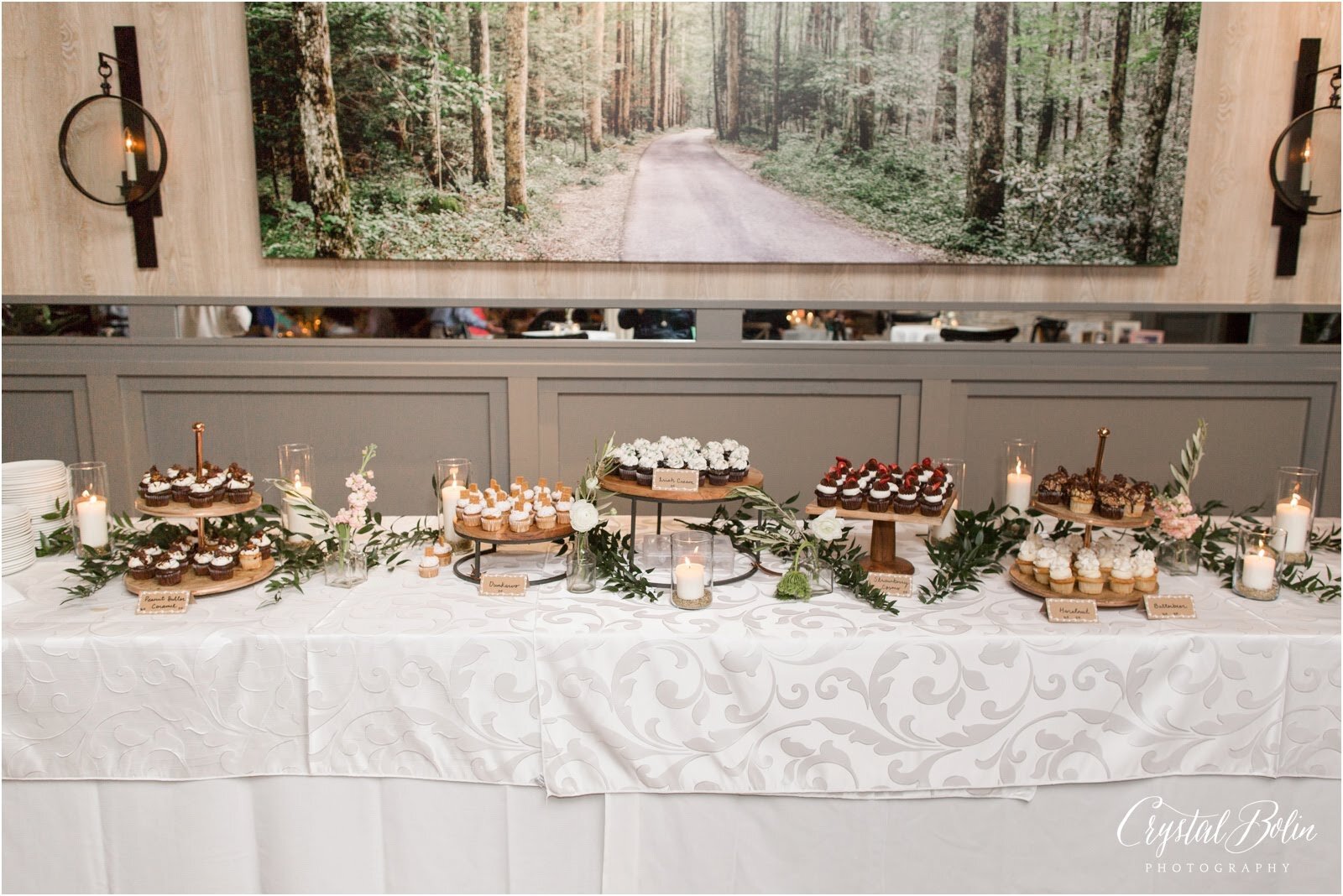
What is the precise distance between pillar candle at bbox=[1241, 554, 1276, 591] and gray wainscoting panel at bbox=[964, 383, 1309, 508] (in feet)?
5.38

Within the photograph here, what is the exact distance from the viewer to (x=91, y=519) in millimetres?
1917

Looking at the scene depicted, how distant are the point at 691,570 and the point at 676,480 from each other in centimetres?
23

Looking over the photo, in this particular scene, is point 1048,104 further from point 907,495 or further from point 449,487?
point 449,487

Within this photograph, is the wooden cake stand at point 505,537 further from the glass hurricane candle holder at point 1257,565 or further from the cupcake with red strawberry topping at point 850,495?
the glass hurricane candle holder at point 1257,565

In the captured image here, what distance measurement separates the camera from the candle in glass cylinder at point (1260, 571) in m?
1.77

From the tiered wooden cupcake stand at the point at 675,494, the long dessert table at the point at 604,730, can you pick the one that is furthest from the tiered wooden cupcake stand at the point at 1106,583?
the tiered wooden cupcake stand at the point at 675,494

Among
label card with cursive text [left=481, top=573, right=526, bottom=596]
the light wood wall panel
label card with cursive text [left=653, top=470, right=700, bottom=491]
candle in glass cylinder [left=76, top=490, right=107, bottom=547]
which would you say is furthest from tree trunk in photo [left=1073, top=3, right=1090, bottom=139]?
candle in glass cylinder [left=76, top=490, right=107, bottom=547]

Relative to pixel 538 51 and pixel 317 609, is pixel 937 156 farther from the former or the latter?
pixel 317 609

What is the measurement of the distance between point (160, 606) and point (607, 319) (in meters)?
2.06

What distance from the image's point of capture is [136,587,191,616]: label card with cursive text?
5.46 ft

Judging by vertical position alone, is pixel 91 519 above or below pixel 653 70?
below

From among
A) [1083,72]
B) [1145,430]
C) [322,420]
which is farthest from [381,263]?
[1145,430]

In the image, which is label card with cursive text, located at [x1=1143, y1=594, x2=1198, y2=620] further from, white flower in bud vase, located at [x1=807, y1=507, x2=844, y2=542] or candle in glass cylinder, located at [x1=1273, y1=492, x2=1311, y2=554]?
white flower in bud vase, located at [x1=807, y1=507, x2=844, y2=542]

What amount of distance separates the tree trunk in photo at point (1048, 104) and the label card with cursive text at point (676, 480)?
232cm
